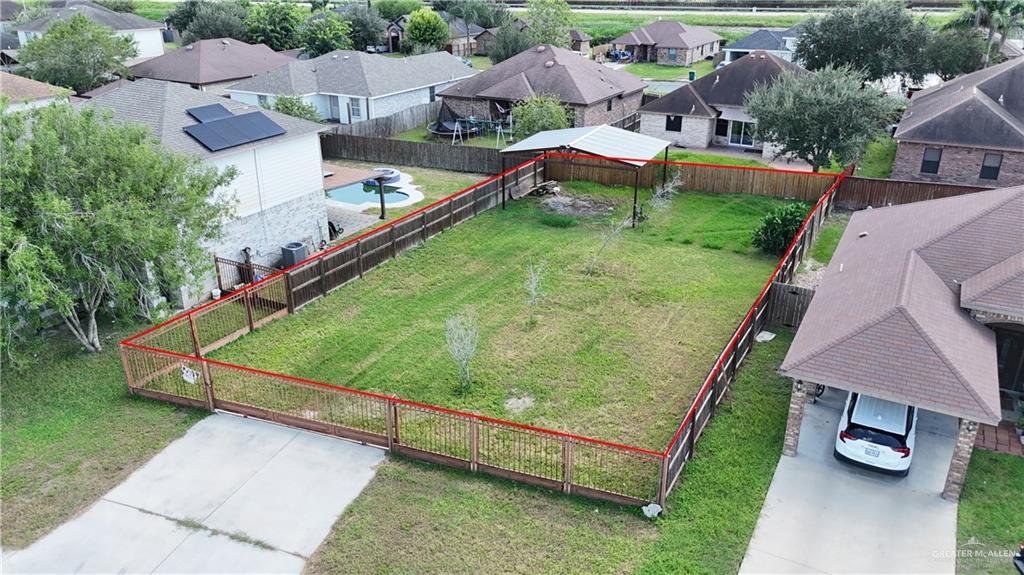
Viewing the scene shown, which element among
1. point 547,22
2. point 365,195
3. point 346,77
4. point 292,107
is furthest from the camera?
point 547,22

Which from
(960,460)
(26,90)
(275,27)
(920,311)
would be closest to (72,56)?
(26,90)

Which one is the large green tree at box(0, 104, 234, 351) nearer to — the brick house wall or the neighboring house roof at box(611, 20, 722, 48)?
the brick house wall

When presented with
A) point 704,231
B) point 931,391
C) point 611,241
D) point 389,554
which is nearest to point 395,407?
point 389,554

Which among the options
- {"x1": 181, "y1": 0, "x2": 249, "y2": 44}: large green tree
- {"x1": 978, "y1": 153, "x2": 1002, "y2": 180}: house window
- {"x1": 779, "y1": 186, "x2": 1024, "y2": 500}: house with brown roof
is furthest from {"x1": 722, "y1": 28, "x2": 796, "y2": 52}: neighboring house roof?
{"x1": 779, "y1": 186, "x2": 1024, "y2": 500}: house with brown roof

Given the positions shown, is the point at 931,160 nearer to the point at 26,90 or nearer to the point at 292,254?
the point at 292,254

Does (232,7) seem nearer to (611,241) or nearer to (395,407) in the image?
(611,241)

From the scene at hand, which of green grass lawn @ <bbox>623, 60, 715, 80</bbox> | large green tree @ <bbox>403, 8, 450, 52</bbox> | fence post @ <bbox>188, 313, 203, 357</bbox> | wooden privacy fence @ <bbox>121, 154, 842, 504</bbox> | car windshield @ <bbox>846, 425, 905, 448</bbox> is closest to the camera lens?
car windshield @ <bbox>846, 425, 905, 448</bbox>
